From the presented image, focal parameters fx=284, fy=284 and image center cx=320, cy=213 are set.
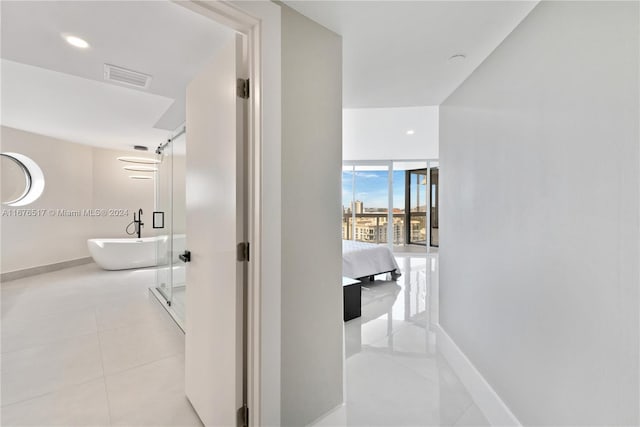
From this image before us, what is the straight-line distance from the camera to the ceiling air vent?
7.32 ft

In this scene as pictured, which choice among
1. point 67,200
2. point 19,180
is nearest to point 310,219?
point 19,180

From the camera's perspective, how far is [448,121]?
2.33 meters

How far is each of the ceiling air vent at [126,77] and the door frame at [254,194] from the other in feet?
5.05

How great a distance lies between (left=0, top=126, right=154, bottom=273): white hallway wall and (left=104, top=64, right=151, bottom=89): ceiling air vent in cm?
355

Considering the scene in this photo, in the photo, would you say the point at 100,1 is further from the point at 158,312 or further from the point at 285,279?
the point at 158,312

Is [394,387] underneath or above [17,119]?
underneath

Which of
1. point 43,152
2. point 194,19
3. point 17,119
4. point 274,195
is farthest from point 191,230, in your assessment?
point 43,152

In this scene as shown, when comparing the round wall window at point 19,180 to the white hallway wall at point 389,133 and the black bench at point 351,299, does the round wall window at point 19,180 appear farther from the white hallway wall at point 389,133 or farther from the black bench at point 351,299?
the black bench at point 351,299

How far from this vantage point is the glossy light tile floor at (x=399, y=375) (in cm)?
163

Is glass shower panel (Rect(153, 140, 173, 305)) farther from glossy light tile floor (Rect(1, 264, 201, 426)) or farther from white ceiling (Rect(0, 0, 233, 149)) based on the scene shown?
white ceiling (Rect(0, 0, 233, 149))

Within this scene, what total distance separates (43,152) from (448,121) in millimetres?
6253

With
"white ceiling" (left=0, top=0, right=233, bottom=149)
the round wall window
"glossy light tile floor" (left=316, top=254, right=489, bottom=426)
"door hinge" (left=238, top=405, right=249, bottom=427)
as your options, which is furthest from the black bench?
the round wall window

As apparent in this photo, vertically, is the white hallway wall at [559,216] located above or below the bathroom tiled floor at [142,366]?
above

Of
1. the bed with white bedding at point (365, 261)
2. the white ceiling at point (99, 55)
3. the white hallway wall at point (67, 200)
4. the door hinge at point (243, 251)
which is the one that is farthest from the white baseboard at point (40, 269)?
the door hinge at point (243, 251)
